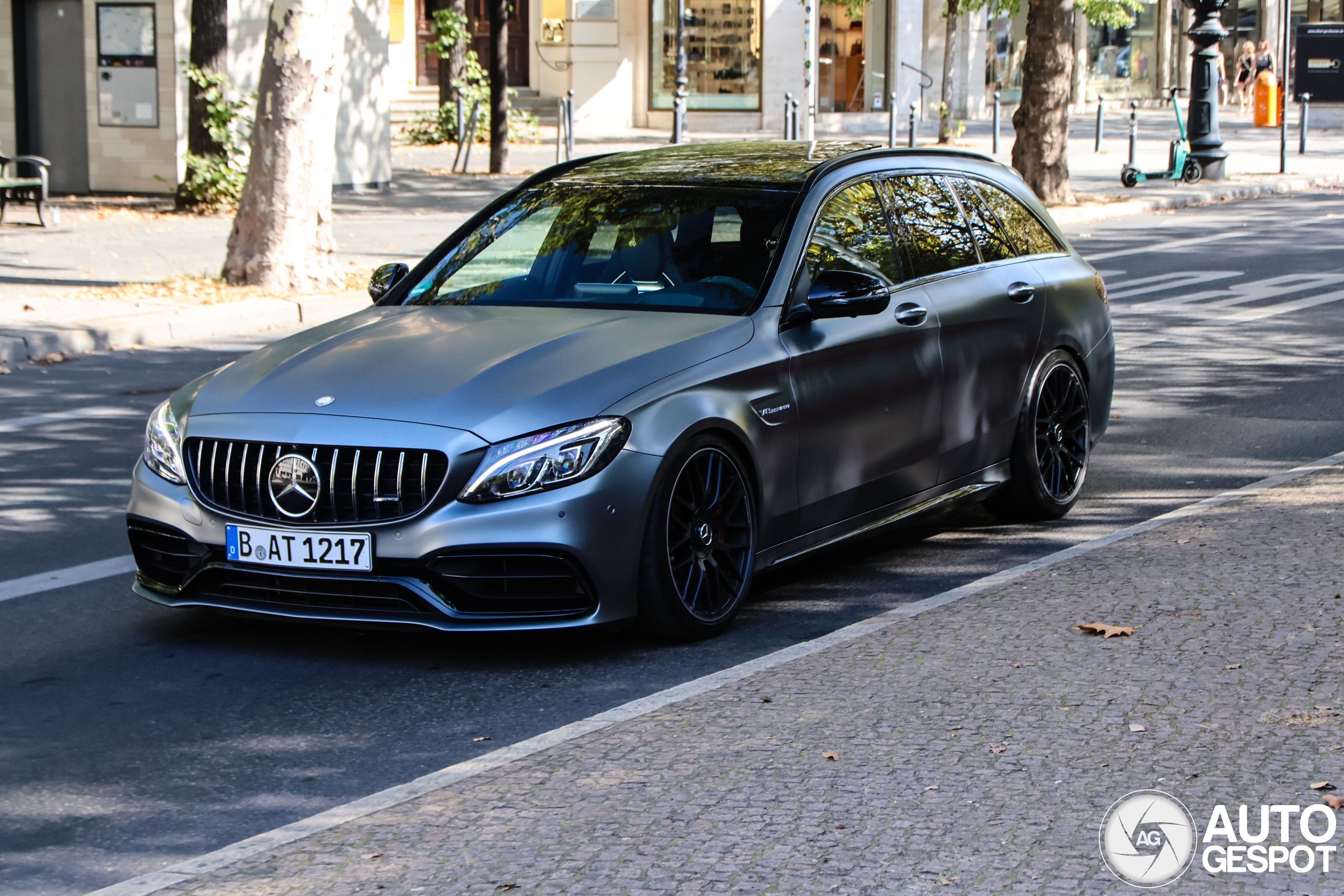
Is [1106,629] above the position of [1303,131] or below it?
below

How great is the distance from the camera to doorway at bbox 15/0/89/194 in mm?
23625

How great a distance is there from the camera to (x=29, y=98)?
24.0 meters

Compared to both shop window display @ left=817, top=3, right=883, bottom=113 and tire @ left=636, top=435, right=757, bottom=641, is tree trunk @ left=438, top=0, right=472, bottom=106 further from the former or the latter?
tire @ left=636, top=435, right=757, bottom=641

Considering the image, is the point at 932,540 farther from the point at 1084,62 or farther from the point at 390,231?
the point at 1084,62

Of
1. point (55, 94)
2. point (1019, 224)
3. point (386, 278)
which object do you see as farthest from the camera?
point (55, 94)

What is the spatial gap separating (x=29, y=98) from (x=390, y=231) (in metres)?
7.72

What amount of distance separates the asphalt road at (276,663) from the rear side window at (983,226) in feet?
3.86

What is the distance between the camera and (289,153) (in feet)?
48.4

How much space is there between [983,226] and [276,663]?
139 inches

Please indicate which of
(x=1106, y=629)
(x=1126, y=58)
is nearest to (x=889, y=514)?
(x=1106, y=629)

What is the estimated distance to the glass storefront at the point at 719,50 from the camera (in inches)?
1620

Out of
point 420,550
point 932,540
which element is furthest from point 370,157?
point 420,550

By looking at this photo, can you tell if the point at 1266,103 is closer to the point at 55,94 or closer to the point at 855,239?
the point at 55,94

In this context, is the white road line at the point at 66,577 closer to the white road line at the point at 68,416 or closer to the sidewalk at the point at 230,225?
the white road line at the point at 68,416
